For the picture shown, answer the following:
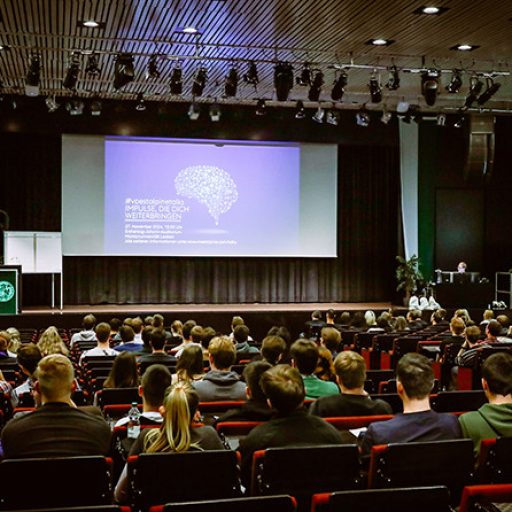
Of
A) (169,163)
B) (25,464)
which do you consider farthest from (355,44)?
(25,464)

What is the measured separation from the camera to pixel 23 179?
17500mm

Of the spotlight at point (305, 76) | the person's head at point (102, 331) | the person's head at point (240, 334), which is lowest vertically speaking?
the person's head at point (240, 334)

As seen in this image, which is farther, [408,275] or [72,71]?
[408,275]

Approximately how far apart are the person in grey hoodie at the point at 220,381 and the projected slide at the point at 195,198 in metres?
11.9

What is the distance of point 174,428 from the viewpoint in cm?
337

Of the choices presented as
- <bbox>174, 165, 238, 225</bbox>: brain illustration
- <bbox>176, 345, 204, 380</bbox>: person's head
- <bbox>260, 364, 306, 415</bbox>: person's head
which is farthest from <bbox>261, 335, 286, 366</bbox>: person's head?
<bbox>174, 165, 238, 225</bbox>: brain illustration

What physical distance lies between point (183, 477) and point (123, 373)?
96.3 inches

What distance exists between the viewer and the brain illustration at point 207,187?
17688mm

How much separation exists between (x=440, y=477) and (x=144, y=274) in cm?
1525

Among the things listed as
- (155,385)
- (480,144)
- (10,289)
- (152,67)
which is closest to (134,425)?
(155,385)

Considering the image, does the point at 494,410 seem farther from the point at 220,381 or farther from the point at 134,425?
the point at 220,381

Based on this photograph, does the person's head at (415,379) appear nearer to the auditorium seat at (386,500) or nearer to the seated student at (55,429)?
the auditorium seat at (386,500)

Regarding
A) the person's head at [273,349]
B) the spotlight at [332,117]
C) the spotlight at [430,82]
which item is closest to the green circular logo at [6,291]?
the spotlight at [332,117]

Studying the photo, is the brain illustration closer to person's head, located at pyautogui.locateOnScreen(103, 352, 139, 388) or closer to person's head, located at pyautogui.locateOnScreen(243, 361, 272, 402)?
person's head, located at pyautogui.locateOnScreen(103, 352, 139, 388)
